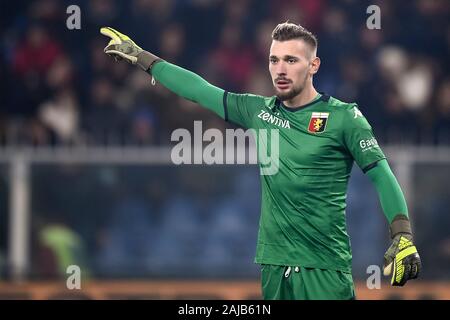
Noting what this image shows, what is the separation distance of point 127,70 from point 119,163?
1827 mm

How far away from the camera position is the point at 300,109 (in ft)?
21.4

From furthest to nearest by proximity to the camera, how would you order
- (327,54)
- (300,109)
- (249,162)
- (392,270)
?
(327,54) < (249,162) < (300,109) < (392,270)

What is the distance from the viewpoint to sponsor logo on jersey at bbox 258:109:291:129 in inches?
257

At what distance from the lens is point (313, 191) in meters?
6.38

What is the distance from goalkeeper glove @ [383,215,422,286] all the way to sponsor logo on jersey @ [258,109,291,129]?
926mm

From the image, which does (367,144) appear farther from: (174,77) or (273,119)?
(174,77)

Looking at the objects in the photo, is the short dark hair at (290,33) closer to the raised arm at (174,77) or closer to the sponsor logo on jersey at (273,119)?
the sponsor logo on jersey at (273,119)

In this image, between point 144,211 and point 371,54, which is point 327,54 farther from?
point 144,211

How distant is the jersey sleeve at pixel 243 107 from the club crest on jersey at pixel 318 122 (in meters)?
0.39

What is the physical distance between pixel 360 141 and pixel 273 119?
606 millimetres

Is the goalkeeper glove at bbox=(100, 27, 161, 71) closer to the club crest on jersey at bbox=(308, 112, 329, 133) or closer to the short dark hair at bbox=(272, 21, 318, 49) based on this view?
the short dark hair at bbox=(272, 21, 318, 49)

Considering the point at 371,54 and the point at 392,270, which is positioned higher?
the point at 371,54

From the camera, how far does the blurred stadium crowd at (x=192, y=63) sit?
41.8 ft

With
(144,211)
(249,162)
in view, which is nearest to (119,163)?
(144,211)
